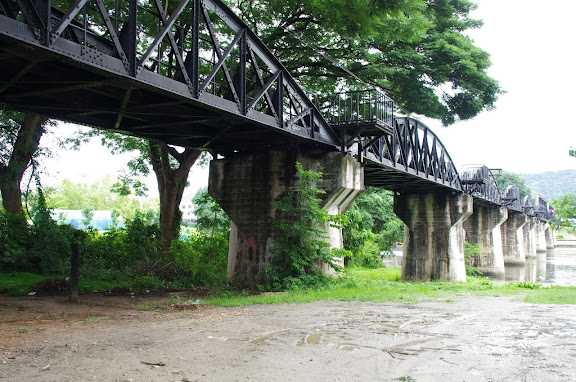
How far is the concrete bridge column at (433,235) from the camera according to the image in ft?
104

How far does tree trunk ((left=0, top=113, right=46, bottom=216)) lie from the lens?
18984 millimetres

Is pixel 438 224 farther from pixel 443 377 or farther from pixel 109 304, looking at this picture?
pixel 443 377

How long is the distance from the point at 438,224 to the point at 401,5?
21443mm

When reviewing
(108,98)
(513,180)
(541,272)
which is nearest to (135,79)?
(108,98)

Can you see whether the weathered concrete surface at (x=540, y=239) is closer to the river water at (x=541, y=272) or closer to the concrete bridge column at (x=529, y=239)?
the concrete bridge column at (x=529, y=239)

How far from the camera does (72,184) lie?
89188mm

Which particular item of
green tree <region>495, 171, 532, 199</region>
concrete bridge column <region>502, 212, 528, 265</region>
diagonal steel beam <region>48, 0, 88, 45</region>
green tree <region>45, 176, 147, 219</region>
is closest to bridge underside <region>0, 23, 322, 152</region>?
diagonal steel beam <region>48, 0, 88, 45</region>

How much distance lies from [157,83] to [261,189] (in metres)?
8.08

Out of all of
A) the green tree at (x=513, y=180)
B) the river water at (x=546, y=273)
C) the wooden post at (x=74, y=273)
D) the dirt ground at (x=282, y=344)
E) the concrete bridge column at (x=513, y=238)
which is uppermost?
the green tree at (x=513, y=180)

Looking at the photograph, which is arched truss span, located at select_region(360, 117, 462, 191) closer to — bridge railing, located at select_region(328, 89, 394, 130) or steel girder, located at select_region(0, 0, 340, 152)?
bridge railing, located at select_region(328, 89, 394, 130)

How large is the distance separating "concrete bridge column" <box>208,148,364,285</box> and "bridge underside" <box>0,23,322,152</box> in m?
0.95

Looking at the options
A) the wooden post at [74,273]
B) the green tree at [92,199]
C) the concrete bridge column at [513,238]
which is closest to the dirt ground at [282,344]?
the wooden post at [74,273]

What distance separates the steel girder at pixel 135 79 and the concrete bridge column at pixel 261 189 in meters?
0.71

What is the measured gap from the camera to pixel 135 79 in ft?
28.5
